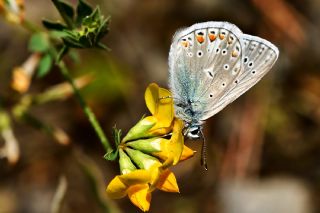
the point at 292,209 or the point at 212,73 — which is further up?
the point at 212,73

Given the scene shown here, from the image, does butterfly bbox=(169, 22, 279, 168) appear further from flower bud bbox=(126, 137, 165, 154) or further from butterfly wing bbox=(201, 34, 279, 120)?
flower bud bbox=(126, 137, 165, 154)

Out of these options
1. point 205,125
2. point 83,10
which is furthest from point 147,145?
point 205,125

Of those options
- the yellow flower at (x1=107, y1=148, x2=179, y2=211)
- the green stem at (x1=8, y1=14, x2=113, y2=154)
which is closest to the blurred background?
the green stem at (x1=8, y1=14, x2=113, y2=154)

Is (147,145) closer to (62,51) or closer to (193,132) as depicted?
(193,132)

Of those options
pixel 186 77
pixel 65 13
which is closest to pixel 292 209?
pixel 186 77

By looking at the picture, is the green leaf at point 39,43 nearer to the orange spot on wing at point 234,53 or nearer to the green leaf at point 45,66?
the green leaf at point 45,66

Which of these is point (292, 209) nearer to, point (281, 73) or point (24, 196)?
point (281, 73)

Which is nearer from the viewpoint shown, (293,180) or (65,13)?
(65,13)
